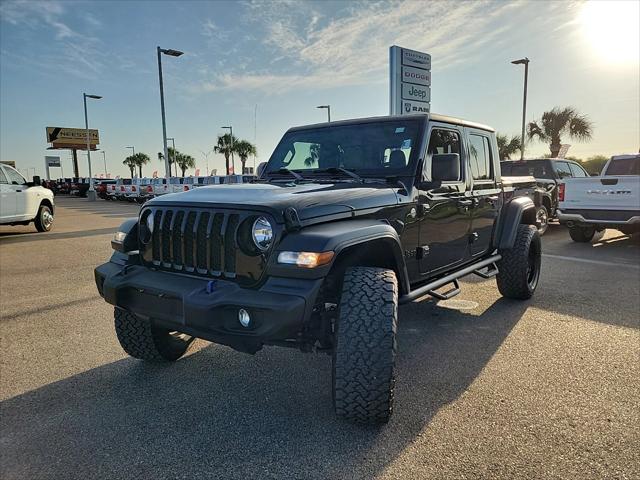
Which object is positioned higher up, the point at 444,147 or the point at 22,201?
the point at 444,147

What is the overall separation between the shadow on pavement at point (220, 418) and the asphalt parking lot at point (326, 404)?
1cm

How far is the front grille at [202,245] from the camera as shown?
2.51 metres

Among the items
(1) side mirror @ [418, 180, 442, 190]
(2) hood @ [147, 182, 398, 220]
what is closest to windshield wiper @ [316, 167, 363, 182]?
(2) hood @ [147, 182, 398, 220]

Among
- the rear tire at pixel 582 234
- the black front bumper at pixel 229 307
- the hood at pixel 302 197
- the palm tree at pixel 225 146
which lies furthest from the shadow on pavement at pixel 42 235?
the palm tree at pixel 225 146

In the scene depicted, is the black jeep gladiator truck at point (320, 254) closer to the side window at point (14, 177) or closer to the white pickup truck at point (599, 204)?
the white pickup truck at point (599, 204)

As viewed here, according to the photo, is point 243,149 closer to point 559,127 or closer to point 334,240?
point 559,127

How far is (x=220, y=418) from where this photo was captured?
274 cm

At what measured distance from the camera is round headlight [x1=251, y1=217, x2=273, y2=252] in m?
2.47

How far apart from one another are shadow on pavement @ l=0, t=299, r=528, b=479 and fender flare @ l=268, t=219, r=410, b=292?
3.06 ft

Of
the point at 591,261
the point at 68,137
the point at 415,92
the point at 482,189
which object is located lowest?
the point at 591,261

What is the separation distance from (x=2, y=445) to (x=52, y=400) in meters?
0.49

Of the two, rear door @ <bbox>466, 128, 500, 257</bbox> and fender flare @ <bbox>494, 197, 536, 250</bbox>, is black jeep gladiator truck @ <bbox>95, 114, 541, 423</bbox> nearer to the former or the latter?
rear door @ <bbox>466, 128, 500, 257</bbox>

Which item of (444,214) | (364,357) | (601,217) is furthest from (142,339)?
(601,217)

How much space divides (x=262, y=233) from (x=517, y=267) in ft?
11.1
